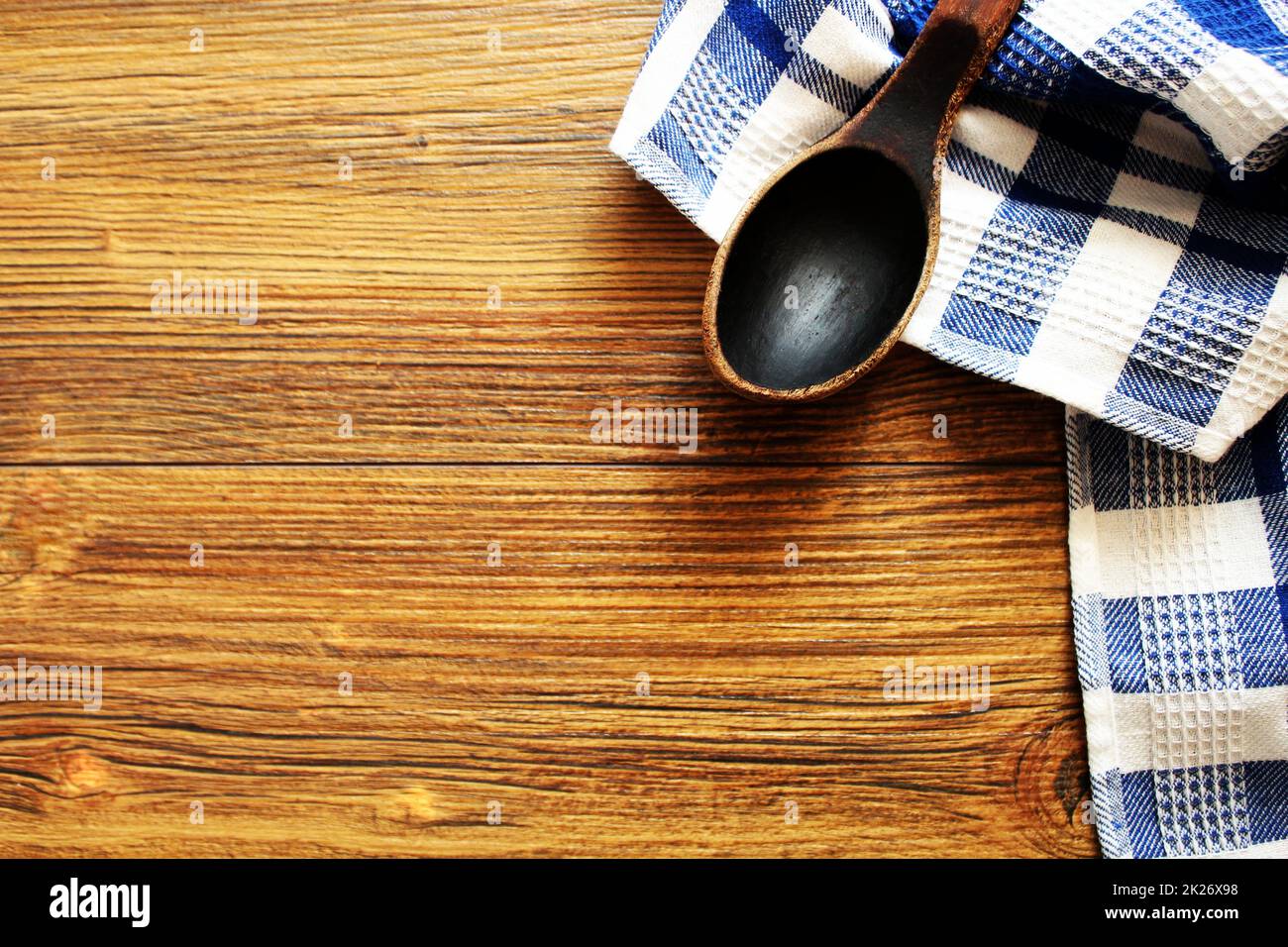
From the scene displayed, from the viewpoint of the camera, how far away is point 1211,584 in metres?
0.52

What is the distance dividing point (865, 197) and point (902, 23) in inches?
4.4

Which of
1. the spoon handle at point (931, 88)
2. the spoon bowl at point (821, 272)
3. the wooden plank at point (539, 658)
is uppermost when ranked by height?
the spoon handle at point (931, 88)

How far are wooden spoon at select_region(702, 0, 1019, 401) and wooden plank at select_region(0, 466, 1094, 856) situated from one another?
0.26 ft

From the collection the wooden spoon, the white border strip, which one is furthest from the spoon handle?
the white border strip

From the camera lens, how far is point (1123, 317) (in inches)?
19.9

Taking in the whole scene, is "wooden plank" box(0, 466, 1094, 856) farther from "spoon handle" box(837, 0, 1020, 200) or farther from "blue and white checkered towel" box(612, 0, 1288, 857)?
"spoon handle" box(837, 0, 1020, 200)

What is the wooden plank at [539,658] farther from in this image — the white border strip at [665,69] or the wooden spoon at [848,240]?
the white border strip at [665,69]

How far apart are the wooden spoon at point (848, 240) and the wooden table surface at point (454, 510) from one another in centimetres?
4

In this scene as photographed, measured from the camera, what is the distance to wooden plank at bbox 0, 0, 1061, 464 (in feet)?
1.77

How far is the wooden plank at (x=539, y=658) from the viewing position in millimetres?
531

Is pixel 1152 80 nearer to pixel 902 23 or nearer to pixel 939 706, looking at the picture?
pixel 902 23

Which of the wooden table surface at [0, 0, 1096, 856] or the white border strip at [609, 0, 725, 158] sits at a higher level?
the white border strip at [609, 0, 725, 158]

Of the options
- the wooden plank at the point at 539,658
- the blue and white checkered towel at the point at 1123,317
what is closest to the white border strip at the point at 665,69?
the blue and white checkered towel at the point at 1123,317

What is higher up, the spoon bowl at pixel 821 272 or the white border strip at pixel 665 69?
the white border strip at pixel 665 69
